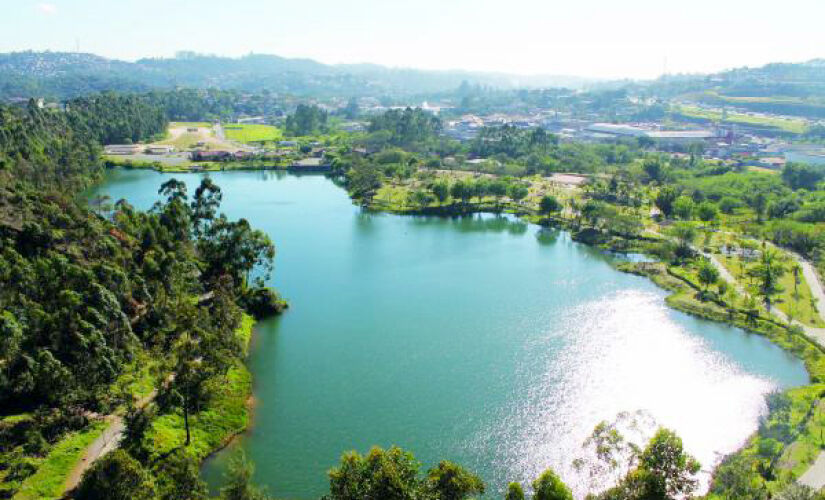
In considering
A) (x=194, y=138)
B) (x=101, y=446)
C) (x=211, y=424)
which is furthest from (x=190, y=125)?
(x=101, y=446)

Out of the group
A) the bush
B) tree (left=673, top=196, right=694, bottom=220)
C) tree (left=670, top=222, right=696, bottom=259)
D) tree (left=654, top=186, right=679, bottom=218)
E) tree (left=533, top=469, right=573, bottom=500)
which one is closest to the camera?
tree (left=533, top=469, right=573, bottom=500)

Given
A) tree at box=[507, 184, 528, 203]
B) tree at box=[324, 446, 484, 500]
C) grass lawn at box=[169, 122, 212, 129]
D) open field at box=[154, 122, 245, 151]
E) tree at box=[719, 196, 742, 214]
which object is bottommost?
tree at box=[324, 446, 484, 500]

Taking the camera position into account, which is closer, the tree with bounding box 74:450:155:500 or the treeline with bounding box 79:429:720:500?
the treeline with bounding box 79:429:720:500

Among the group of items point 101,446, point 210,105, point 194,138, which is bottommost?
point 101,446

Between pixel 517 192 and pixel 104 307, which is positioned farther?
pixel 517 192

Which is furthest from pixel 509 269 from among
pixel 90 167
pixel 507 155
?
pixel 90 167

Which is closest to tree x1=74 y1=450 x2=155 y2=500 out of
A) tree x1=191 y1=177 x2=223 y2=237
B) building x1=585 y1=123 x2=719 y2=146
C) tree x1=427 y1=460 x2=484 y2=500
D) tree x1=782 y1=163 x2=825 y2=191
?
tree x1=427 y1=460 x2=484 y2=500

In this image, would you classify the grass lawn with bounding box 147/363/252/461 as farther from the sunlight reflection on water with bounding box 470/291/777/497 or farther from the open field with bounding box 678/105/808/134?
the open field with bounding box 678/105/808/134

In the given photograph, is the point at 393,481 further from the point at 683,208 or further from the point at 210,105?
the point at 210,105

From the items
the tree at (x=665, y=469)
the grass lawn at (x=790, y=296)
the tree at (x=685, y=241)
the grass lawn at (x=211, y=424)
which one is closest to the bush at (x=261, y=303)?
the grass lawn at (x=211, y=424)
